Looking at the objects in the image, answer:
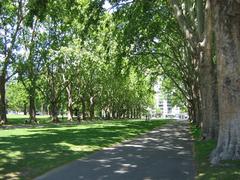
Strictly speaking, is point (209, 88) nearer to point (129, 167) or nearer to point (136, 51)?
point (129, 167)


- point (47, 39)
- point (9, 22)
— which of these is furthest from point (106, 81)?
point (9, 22)

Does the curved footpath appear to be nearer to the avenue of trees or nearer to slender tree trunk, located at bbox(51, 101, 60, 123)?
the avenue of trees

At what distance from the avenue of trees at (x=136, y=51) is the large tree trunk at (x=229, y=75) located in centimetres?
3

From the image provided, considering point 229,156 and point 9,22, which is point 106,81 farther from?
point 229,156

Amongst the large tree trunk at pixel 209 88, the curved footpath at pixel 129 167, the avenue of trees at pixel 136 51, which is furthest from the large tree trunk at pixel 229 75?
the large tree trunk at pixel 209 88

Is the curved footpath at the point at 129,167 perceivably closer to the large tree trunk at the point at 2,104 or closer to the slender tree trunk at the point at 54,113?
the large tree trunk at the point at 2,104

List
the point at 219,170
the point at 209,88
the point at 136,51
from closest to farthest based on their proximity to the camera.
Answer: the point at 219,170, the point at 209,88, the point at 136,51

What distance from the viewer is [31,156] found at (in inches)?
558

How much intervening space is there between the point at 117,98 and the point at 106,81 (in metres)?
19.7

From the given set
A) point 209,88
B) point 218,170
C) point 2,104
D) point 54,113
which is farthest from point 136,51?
point 218,170

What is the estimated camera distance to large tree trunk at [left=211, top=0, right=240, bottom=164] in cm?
1176

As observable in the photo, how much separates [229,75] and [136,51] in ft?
73.2

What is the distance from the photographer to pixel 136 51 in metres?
34.0

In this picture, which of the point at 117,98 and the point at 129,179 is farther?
the point at 117,98
